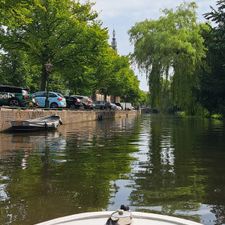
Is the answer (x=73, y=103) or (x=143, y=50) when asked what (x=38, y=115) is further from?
(x=143, y=50)

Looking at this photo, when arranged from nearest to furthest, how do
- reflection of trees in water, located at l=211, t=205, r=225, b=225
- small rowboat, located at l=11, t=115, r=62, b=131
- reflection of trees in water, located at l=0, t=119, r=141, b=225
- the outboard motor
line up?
the outboard motor → reflection of trees in water, located at l=211, t=205, r=225, b=225 → reflection of trees in water, located at l=0, t=119, r=141, b=225 → small rowboat, located at l=11, t=115, r=62, b=131

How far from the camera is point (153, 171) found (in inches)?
401

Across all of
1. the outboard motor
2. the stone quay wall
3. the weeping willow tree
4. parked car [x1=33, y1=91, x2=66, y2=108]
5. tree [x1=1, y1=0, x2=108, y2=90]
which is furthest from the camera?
the weeping willow tree

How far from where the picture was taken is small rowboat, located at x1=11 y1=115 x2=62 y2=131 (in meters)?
22.9

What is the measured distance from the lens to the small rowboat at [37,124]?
75.0 feet

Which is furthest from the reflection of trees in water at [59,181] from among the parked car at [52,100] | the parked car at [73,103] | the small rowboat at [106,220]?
the parked car at [73,103]

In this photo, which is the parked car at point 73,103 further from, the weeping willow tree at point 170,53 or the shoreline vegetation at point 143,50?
the weeping willow tree at point 170,53

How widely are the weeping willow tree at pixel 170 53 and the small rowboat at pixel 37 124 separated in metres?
16.9

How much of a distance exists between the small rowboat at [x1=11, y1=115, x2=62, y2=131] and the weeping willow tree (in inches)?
665

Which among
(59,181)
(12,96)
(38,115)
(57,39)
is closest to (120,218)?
(59,181)

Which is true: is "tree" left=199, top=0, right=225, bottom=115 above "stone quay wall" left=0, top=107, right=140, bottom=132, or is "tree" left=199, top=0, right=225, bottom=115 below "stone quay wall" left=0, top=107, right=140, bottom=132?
above

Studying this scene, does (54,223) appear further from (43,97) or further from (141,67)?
(141,67)

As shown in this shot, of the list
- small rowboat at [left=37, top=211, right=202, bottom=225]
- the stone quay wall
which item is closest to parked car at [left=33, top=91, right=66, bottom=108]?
the stone quay wall

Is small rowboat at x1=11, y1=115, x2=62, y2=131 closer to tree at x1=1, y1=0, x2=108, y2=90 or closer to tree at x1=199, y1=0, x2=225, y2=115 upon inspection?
tree at x1=199, y1=0, x2=225, y2=115
